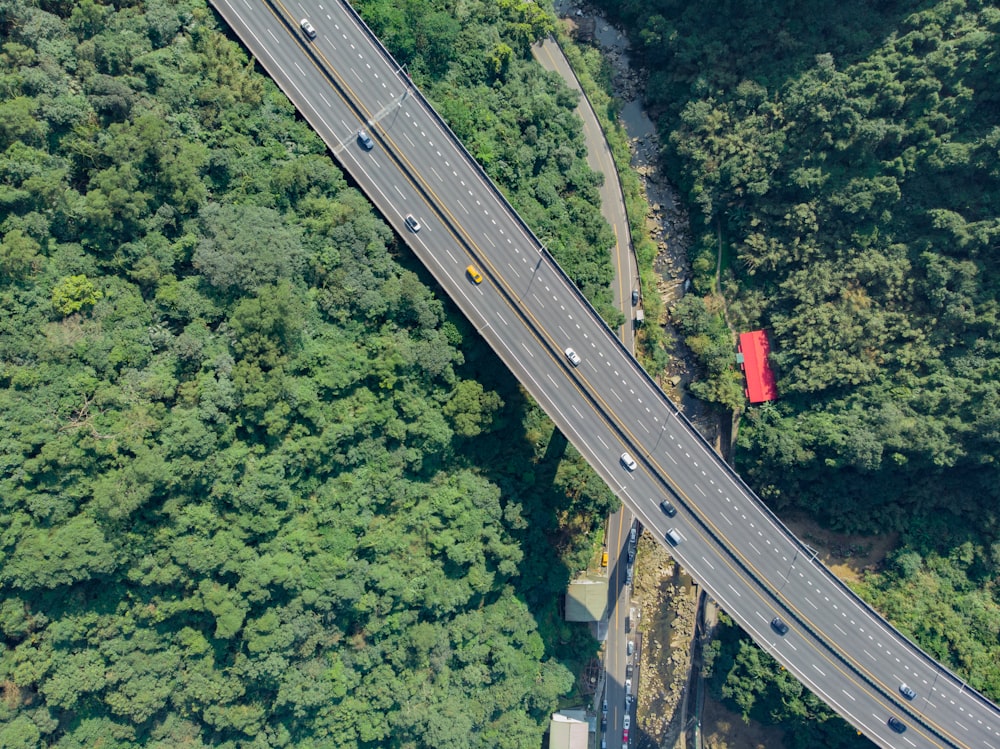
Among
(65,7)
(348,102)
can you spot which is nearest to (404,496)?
(348,102)

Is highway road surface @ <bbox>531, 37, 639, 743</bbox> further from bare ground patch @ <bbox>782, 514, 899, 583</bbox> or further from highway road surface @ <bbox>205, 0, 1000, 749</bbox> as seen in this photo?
bare ground patch @ <bbox>782, 514, 899, 583</bbox>

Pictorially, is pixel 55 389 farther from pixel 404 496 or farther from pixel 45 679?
pixel 404 496

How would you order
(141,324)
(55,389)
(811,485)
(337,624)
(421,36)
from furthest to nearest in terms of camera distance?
(811,485), (421,36), (337,624), (141,324), (55,389)

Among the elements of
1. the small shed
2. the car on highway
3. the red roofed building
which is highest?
the red roofed building

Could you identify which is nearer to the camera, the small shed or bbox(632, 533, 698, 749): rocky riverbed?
the small shed

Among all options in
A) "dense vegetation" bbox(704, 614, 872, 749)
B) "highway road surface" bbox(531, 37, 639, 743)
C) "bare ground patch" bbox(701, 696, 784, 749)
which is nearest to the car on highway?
"dense vegetation" bbox(704, 614, 872, 749)

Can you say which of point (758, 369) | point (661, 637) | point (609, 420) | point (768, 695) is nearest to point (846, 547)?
point (768, 695)

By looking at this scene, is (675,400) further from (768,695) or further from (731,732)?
(731,732)
